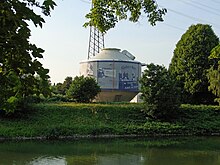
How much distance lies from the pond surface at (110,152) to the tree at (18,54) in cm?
1092

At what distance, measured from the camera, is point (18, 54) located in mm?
2396

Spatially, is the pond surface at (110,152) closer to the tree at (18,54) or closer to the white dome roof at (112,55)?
the tree at (18,54)

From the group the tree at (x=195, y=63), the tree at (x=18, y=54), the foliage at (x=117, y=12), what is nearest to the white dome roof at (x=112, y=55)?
the tree at (x=195, y=63)

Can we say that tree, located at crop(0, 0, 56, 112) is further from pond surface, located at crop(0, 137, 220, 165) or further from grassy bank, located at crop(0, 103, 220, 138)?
grassy bank, located at crop(0, 103, 220, 138)

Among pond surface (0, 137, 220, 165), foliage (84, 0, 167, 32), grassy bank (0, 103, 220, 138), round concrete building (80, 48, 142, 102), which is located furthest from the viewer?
round concrete building (80, 48, 142, 102)

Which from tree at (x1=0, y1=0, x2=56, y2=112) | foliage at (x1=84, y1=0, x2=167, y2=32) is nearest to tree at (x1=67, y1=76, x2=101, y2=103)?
foliage at (x1=84, y1=0, x2=167, y2=32)

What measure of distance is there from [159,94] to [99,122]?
435cm

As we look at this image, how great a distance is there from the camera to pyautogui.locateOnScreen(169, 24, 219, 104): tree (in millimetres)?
32812

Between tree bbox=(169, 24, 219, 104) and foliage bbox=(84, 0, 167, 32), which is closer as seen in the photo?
foliage bbox=(84, 0, 167, 32)

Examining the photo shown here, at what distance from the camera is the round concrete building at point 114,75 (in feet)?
119

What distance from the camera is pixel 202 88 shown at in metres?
32.6

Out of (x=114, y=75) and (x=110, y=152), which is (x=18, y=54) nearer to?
(x=110, y=152)

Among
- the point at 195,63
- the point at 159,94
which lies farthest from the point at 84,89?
the point at 195,63

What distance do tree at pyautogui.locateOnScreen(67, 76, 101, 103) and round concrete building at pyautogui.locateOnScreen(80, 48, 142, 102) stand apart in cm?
681
